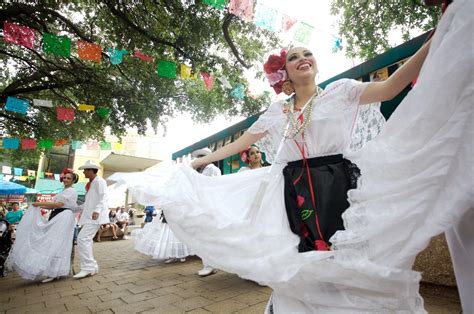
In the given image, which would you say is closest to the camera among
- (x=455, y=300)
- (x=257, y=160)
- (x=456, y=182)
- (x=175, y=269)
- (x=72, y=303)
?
(x=456, y=182)

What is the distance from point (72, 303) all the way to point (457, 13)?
4.11m

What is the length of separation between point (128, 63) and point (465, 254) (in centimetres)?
883

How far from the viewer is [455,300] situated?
8.97 feet

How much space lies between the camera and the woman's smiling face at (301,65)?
1.80m

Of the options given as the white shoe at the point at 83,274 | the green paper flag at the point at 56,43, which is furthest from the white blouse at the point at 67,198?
the green paper flag at the point at 56,43

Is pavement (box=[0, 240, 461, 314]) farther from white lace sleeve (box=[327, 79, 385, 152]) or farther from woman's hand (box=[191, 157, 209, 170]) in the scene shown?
white lace sleeve (box=[327, 79, 385, 152])

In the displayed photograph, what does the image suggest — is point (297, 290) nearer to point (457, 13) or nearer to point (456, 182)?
point (456, 182)

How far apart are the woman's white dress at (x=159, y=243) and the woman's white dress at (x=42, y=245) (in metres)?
1.28

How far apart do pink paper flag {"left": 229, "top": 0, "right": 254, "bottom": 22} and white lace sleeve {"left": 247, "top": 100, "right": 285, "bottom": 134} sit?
368 centimetres

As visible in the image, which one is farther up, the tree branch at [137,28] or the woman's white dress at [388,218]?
the tree branch at [137,28]

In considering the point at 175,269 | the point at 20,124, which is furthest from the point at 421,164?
the point at 20,124

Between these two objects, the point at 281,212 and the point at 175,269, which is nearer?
the point at 281,212

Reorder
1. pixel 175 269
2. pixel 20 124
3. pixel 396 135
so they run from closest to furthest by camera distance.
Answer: pixel 396 135 → pixel 175 269 → pixel 20 124

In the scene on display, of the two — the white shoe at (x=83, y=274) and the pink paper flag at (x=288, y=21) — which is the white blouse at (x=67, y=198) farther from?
the pink paper flag at (x=288, y=21)
